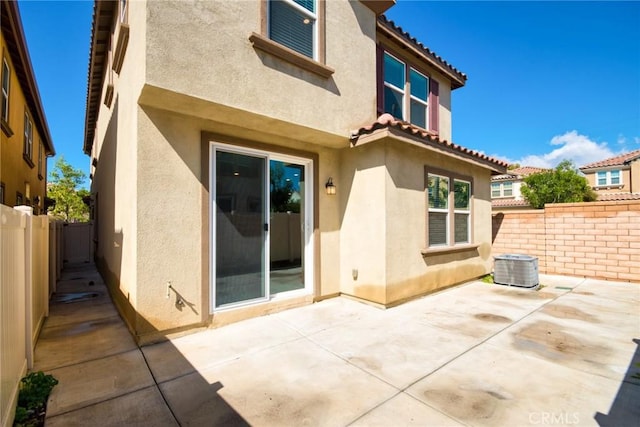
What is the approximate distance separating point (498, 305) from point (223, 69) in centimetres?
691

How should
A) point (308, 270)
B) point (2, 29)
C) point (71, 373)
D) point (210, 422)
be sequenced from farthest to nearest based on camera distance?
point (2, 29) < point (308, 270) < point (71, 373) < point (210, 422)

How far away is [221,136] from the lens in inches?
201

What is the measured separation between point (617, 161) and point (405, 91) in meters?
32.5

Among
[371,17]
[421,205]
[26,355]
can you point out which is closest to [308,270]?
[421,205]

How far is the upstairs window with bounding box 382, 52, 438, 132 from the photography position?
821 cm

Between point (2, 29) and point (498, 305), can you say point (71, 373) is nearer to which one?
point (498, 305)

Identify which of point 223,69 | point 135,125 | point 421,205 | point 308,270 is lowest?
point 308,270

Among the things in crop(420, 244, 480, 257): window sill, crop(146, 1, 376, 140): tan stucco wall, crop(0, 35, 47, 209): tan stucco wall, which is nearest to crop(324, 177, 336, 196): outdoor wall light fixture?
crop(146, 1, 376, 140): tan stucco wall

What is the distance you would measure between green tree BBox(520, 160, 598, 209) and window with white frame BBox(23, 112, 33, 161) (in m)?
30.4

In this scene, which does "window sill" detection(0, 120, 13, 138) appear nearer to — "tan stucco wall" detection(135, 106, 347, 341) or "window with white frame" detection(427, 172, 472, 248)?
"tan stucco wall" detection(135, 106, 347, 341)

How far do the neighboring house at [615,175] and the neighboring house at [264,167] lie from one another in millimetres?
29288

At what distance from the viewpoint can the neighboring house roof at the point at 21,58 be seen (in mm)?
6849

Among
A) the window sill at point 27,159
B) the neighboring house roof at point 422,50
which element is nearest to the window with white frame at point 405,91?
the neighboring house roof at point 422,50

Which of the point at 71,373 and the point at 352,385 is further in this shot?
the point at 71,373
